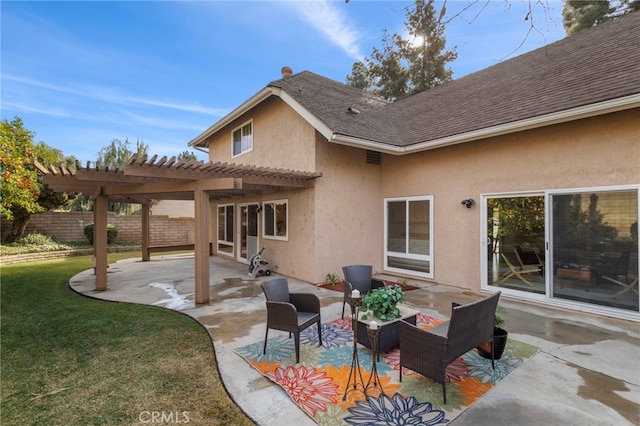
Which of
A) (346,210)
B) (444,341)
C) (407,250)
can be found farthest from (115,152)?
(444,341)

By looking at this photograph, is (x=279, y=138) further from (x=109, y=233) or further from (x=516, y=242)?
(x=109, y=233)

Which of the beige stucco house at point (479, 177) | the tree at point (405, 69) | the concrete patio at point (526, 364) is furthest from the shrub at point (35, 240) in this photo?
the tree at point (405, 69)

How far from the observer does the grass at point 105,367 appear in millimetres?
3219

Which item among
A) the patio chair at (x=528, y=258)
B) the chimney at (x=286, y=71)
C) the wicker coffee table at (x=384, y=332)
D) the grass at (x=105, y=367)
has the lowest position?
the grass at (x=105, y=367)

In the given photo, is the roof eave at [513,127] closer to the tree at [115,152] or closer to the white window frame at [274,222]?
the white window frame at [274,222]

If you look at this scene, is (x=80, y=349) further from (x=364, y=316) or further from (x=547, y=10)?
(x=547, y=10)

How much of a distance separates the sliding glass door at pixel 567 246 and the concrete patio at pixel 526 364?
19.4 inches

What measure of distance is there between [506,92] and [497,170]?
8.79 ft

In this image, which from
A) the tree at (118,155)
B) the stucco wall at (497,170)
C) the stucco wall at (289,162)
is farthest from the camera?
the tree at (118,155)

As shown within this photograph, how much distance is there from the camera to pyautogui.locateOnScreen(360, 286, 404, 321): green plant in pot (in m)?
4.38

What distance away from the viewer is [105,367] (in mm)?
4191

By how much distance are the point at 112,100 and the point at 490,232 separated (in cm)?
2717

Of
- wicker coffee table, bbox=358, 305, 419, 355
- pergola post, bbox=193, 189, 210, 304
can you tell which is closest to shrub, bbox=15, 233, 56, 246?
pergola post, bbox=193, 189, 210, 304

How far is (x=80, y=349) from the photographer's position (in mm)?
4781
